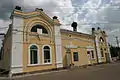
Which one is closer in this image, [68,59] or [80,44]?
[68,59]

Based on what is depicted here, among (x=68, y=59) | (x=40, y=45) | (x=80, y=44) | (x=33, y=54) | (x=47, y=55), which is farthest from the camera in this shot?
(x=80, y=44)

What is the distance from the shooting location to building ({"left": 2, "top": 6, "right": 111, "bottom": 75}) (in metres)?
14.9

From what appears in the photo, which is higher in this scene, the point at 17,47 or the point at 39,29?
the point at 39,29

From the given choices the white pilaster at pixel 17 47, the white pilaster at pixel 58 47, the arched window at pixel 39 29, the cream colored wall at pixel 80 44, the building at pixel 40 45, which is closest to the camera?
the white pilaster at pixel 17 47

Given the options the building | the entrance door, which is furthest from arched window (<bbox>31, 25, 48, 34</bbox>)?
the entrance door

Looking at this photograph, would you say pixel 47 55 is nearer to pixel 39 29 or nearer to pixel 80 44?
pixel 39 29

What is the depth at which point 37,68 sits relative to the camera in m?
16.0

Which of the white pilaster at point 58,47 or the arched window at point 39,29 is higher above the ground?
the arched window at point 39,29

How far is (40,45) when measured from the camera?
1689 centimetres

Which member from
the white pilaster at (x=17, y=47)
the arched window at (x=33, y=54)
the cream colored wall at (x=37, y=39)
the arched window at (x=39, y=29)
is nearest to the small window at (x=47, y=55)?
the cream colored wall at (x=37, y=39)

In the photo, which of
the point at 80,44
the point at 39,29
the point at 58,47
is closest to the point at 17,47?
the point at 39,29

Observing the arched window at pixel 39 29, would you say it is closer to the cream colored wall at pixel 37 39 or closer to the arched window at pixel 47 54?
the cream colored wall at pixel 37 39

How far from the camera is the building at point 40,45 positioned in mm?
14859

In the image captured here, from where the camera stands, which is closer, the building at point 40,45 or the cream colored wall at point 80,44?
the building at point 40,45
